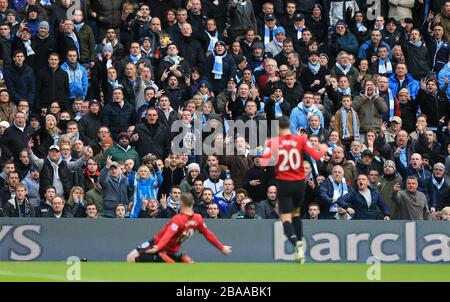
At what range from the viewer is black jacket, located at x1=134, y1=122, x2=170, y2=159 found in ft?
88.9

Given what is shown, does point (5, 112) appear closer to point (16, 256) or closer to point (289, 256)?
point (16, 256)

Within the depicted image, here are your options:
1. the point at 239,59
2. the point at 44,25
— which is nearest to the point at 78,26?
the point at 44,25

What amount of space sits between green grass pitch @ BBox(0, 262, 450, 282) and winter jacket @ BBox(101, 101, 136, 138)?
17.9 ft

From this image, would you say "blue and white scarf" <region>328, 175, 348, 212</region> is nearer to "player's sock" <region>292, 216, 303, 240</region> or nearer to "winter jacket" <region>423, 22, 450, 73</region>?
"player's sock" <region>292, 216, 303, 240</region>

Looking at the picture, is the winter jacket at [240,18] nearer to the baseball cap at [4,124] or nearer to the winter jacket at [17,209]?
the baseball cap at [4,124]

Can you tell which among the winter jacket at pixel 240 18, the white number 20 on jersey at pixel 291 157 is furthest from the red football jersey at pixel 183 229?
the winter jacket at pixel 240 18

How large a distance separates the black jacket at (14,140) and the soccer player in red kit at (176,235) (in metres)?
6.36

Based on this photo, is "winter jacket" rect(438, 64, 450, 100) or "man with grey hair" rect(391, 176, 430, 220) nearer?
"man with grey hair" rect(391, 176, 430, 220)

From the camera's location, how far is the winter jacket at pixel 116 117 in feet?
91.3

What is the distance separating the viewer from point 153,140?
2719 centimetres

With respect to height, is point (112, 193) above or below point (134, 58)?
below

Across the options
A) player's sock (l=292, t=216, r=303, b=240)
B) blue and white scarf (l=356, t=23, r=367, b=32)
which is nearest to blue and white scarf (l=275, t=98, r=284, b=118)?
blue and white scarf (l=356, t=23, r=367, b=32)

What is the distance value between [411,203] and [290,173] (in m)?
6.53

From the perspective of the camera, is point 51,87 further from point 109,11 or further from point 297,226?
point 297,226
